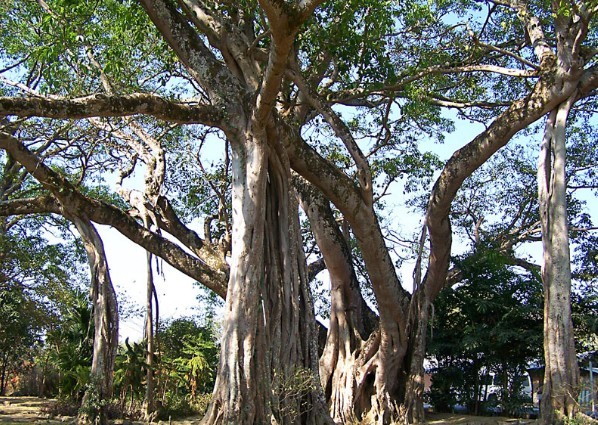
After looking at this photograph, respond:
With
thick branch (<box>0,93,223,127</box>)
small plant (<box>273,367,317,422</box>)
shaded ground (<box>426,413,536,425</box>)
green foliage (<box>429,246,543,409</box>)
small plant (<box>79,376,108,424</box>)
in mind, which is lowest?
shaded ground (<box>426,413,536,425</box>)

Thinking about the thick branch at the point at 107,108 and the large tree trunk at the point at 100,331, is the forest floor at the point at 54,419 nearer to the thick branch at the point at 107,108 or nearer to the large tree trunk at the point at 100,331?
the large tree trunk at the point at 100,331

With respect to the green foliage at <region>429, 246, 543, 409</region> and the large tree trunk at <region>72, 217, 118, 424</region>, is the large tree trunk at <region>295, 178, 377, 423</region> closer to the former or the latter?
the green foliage at <region>429, 246, 543, 409</region>

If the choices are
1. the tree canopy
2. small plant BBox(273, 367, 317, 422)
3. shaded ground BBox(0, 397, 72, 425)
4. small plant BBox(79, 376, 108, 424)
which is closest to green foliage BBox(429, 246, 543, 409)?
the tree canopy

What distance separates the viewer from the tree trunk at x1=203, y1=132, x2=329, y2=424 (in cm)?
566

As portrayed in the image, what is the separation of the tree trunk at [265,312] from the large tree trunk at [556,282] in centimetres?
254

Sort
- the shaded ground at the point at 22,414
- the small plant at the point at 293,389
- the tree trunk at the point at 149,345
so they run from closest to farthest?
the small plant at the point at 293,389, the shaded ground at the point at 22,414, the tree trunk at the point at 149,345

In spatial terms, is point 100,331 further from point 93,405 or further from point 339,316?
point 339,316

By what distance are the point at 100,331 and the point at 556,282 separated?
5.70m

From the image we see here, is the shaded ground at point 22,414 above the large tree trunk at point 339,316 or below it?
below

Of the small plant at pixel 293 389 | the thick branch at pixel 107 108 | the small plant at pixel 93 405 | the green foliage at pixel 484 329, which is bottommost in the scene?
the small plant at pixel 93 405

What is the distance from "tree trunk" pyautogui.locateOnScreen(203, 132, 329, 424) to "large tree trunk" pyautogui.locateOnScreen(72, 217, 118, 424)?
3016mm

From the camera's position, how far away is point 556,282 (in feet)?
23.6

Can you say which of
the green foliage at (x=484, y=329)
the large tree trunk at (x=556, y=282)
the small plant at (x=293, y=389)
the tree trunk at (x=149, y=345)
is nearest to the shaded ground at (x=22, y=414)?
the tree trunk at (x=149, y=345)

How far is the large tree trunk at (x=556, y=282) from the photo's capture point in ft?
22.3
